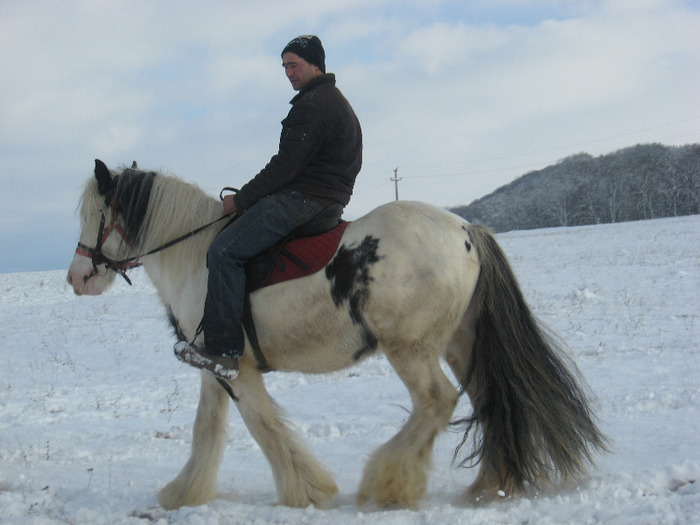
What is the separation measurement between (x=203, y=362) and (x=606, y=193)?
64.0 m

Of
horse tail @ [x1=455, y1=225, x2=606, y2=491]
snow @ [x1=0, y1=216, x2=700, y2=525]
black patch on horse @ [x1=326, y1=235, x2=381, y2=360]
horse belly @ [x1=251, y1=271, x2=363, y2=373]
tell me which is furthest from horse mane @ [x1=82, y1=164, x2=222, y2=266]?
horse tail @ [x1=455, y1=225, x2=606, y2=491]

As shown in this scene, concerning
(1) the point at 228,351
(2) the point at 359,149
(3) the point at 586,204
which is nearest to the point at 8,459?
(1) the point at 228,351

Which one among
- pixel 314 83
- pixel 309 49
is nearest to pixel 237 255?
pixel 314 83

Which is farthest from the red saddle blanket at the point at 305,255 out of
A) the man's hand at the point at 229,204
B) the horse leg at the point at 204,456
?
the horse leg at the point at 204,456

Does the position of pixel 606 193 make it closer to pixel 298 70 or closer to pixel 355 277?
pixel 298 70

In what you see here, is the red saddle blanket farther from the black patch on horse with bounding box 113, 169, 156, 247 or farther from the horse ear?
the horse ear

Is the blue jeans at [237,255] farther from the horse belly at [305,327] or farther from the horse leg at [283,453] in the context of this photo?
the horse leg at [283,453]

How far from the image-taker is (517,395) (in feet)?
→ 13.0

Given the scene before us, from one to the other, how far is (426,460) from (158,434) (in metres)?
3.40

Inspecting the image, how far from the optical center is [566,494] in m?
3.72

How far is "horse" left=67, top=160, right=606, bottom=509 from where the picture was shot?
12.6 feet

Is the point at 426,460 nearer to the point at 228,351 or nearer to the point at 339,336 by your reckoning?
the point at 339,336

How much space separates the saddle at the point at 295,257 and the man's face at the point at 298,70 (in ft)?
3.18

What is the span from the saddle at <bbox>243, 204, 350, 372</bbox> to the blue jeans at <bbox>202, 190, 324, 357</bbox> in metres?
0.07
